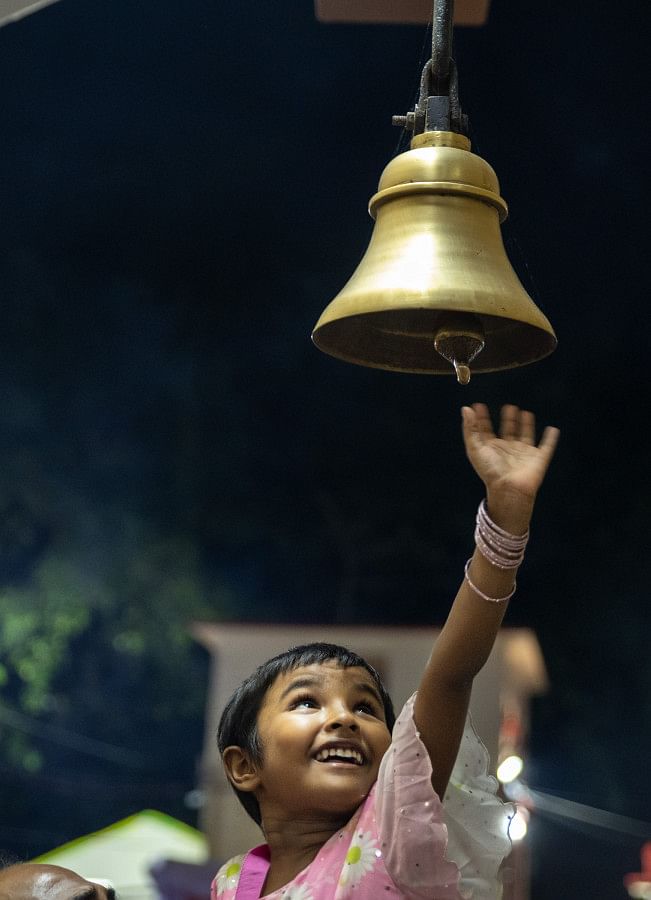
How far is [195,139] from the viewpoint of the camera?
775 centimetres

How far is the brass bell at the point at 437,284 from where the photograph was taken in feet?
4.06

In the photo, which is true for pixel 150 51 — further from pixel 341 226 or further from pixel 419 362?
pixel 419 362

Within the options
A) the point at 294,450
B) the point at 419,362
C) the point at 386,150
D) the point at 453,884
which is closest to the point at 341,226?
the point at 386,150

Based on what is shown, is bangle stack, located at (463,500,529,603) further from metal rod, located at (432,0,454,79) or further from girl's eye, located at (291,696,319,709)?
metal rod, located at (432,0,454,79)

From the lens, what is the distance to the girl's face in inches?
47.3

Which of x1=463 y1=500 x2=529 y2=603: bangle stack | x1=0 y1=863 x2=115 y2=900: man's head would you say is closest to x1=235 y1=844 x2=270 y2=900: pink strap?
x1=0 y1=863 x2=115 y2=900: man's head

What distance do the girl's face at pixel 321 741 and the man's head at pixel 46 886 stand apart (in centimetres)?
21

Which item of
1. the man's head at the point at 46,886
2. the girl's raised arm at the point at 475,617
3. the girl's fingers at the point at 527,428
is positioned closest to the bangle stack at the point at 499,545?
the girl's raised arm at the point at 475,617

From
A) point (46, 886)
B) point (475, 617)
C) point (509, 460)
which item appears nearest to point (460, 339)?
point (509, 460)

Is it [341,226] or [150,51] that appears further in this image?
[341,226]

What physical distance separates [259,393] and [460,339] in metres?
6.90

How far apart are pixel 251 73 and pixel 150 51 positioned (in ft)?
2.03

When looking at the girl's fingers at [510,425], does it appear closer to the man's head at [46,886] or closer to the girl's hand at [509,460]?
the girl's hand at [509,460]

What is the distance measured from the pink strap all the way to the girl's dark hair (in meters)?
0.03
